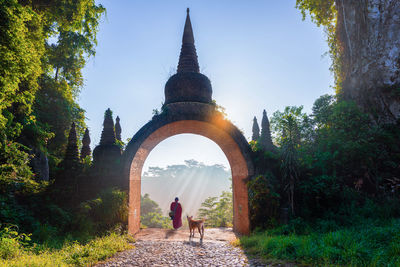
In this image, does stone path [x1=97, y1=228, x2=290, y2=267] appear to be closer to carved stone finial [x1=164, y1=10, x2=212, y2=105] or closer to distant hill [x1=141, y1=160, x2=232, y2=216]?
carved stone finial [x1=164, y1=10, x2=212, y2=105]

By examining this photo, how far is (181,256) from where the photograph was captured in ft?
19.0

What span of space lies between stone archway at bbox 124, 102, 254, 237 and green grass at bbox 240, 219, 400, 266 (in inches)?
125

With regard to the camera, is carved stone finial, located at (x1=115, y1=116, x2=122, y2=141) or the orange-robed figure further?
Result: carved stone finial, located at (x1=115, y1=116, x2=122, y2=141)

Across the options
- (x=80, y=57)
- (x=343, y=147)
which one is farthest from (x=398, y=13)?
(x=80, y=57)

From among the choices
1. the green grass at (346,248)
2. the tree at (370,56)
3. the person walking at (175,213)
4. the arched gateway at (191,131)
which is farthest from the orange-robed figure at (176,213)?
the tree at (370,56)

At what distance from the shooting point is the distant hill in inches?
2768

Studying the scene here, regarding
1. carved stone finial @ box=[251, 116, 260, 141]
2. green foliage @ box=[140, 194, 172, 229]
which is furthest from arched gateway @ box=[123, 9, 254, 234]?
green foliage @ box=[140, 194, 172, 229]

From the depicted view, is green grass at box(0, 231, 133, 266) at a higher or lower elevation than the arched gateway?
lower

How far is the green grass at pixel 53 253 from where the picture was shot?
14.4 ft

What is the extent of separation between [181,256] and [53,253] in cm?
331

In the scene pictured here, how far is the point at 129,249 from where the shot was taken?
6.48 m

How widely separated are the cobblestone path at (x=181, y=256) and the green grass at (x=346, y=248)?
676 mm

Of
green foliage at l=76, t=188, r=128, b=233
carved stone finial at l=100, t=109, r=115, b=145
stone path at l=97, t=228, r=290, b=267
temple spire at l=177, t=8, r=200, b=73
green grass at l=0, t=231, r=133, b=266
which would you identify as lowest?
A: stone path at l=97, t=228, r=290, b=267

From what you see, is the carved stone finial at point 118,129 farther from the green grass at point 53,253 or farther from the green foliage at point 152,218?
the green grass at point 53,253
